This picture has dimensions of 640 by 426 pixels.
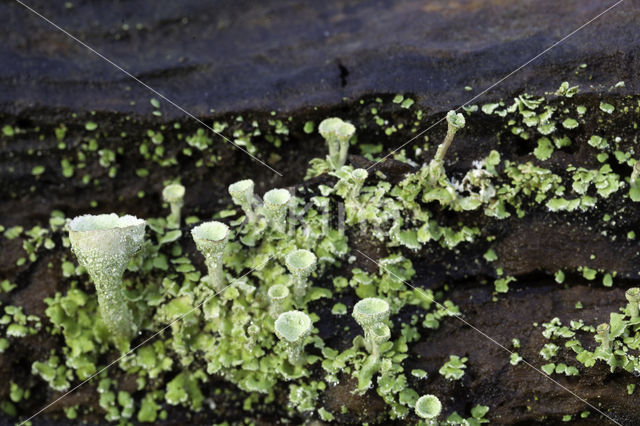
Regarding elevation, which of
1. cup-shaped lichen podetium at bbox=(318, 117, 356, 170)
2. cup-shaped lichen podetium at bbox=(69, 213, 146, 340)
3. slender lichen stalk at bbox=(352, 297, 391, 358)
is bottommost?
slender lichen stalk at bbox=(352, 297, 391, 358)

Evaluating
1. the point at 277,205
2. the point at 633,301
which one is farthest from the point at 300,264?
the point at 633,301

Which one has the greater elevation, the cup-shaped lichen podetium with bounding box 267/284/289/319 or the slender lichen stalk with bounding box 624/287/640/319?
the slender lichen stalk with bounding box 624/287/640/319

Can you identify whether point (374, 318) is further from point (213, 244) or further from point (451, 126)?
point (451, 126)

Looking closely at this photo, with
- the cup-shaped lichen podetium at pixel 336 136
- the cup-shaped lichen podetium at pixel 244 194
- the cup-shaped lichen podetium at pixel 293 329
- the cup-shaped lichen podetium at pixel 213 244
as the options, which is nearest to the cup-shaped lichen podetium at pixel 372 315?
the cup-shaped lichen podetium at pixel 293 329

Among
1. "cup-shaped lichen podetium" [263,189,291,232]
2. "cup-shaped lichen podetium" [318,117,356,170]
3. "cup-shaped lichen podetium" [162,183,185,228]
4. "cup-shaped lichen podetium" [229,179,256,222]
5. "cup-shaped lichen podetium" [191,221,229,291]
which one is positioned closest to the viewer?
"cup-shaped lichen podetium" [191,221,229,291]

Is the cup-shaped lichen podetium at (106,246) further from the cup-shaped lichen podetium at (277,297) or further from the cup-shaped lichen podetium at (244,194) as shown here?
the cup-shaped lichen podetium at (277,297)

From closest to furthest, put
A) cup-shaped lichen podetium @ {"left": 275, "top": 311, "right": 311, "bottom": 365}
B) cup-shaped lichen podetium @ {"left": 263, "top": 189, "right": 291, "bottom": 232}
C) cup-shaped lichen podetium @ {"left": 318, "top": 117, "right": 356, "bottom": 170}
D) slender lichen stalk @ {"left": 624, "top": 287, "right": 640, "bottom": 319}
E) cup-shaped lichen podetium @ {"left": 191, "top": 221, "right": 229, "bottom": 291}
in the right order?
slender lichen stalk @ {"left": 624, "top": 287, "right": 640, "bottom": 319} → cup-shaped lichen podetium @ {"left": 275, "top": 311, "right": 311, "bottom": 365} → cup-shaped lichen podetium @ {"left": 191, "top": 221, "right": 229, "bottom": 291} → cup-shaped lichen podetium @ {"left": 263, "top": 189, "right": 291, "bottom": 232} → cup-shaped lichen podetium @ {"left": 318, "top": 117, "right": 356, "bottom": 170}

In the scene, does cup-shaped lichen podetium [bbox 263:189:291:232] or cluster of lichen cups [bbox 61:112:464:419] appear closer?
cluster of lichen cups [bbox 61:112:464:419]

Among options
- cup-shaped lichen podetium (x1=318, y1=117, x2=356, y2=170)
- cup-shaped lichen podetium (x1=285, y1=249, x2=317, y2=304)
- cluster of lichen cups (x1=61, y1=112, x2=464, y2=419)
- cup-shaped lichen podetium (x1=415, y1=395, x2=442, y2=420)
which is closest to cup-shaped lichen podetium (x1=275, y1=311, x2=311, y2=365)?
cluster of lichen cups (x1=61, y1=112, x2=464, y2=419)

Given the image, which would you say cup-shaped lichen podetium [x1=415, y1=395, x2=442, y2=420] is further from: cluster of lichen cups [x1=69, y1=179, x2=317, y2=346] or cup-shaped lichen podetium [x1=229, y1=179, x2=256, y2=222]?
cup-shaped lichen podetium [x1=229, y1=179, x2=256, y2=222]
